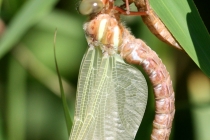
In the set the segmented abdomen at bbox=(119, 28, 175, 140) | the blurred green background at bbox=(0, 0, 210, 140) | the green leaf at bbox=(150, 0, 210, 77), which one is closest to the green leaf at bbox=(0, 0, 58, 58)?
the green leaf at bbox=(150, 0, 210, 77)

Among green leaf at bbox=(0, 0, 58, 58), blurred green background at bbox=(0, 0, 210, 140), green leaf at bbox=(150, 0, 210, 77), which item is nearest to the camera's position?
green leaf at bbox=(0, 0, 58, 58)

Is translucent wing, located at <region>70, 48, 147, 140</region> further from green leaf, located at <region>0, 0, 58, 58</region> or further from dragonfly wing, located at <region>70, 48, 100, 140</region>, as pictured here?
green leaf, located at <region>0, 0, 58, 58</region>

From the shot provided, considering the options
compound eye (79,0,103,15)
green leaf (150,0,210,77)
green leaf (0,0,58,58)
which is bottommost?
green leaf (150,0,210,77)

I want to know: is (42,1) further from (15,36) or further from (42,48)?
(42,48)

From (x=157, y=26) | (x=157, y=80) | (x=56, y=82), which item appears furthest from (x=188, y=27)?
(x=56, y=82)

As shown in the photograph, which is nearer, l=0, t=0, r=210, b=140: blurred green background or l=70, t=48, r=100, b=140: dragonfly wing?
l=70, t=48, r=100, b=140: dragonfly wing

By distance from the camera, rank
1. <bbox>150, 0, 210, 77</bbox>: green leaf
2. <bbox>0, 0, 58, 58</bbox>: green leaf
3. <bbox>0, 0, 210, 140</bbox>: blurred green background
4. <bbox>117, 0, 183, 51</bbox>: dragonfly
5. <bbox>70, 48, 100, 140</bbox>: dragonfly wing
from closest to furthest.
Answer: <bbox>0, 0, 58, 58</bbox>: green leaf
<bbox>150, 0, 210, 77</bbox>: green leaf
<bbox>117, 0, 183, 51</bbox>: dragonfly
<bbox>70, 48, 100, 140</bbox>: dragonfly wing
<bbox>0, 0, 210, 140</bbox>: blurred green background

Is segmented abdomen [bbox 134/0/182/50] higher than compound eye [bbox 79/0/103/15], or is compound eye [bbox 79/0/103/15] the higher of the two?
compound eye [bbox 79/0/103/15]

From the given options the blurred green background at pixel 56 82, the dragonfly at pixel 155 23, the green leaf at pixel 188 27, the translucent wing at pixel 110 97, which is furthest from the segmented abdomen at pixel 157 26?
the blurred green background at pixel 56 82

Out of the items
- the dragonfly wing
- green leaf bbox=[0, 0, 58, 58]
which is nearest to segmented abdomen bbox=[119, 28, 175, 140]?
the dragonfly wing
